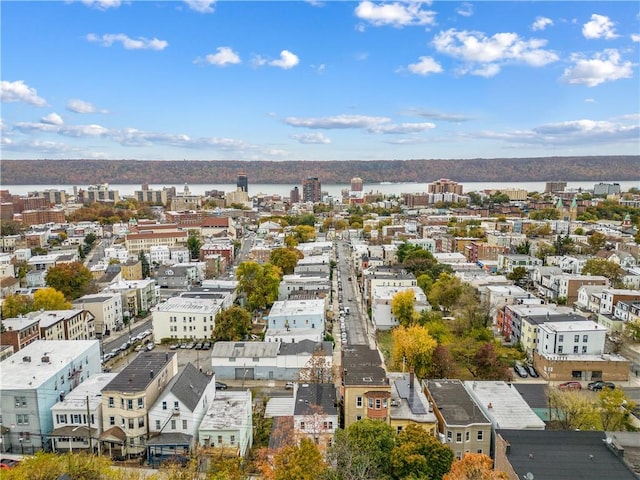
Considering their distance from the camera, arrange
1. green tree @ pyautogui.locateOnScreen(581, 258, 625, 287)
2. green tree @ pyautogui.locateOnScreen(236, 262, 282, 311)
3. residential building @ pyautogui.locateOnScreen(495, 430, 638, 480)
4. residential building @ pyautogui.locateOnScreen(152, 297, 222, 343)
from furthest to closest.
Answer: green tree @ pyautogui.locateOnScreen(581, 258, 625, 287), green tree @ pyautogui.locateOnScreen(236, 262, 282, 311), residential building @ pyautogui.locateOnScreen(152, 297, 222, 343), residential building @ pyautogui.locateOnScreen(495, 430, 638, 480)

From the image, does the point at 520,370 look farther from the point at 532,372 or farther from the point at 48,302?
the point at 48,302

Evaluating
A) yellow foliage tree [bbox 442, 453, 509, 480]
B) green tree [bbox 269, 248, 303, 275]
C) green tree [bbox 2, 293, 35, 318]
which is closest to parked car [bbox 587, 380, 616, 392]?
yellow foliage tree [bbox 442, 453, 509, 480]

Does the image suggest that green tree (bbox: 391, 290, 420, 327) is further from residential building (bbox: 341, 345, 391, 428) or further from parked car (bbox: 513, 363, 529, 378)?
residential building (bbox: 341, 345, 391, 428)

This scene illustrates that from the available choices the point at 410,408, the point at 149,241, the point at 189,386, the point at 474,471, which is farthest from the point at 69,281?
the point at 474,471

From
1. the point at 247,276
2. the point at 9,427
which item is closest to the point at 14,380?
the point at 9,427

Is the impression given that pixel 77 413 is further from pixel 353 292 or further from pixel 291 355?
pixel 353 292

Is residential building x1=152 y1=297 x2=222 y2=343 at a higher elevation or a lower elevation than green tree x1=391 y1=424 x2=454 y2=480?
lower

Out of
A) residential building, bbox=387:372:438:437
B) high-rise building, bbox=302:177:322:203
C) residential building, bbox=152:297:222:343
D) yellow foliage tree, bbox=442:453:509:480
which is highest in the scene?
high-rise building, bbox=302:177:322:203
